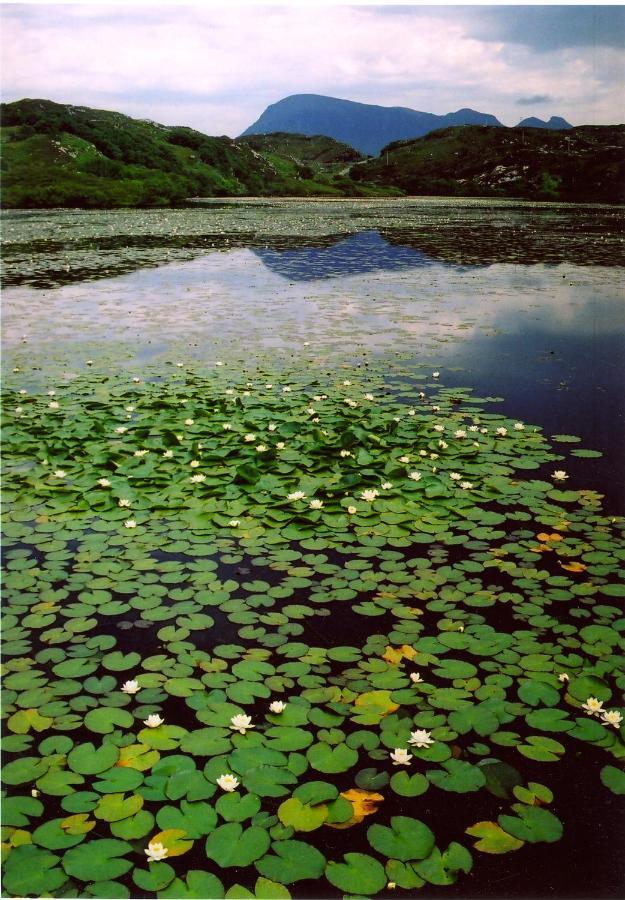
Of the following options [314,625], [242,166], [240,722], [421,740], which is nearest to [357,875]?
[421,740]

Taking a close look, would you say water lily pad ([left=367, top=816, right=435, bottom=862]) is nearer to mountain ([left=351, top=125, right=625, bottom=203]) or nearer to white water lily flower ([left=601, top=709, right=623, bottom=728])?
white water lily flower ([left=601, top=709, right=623, bottom=728])

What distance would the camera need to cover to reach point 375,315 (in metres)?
13.4

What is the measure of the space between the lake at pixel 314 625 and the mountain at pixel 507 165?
62517 mm

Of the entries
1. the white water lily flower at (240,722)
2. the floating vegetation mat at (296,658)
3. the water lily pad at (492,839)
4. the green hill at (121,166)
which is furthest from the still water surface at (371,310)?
the green hill at (121,166)

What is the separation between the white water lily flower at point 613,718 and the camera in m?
3.19

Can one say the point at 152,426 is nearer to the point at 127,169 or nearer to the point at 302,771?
the point at 302,771

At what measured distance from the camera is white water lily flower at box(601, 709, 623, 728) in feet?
10.5

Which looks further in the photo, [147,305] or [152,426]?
[147,305]

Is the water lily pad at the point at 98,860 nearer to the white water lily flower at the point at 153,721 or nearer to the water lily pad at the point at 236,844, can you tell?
the water lily pad at the point at 236,844

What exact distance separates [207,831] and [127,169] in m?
83.8

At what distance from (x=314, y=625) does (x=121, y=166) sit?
271 ft

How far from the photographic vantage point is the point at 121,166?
7656 cm

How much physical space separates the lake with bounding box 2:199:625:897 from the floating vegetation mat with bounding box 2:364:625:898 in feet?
0.05

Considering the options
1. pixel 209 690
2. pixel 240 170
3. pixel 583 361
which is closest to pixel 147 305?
pixel 583 361
